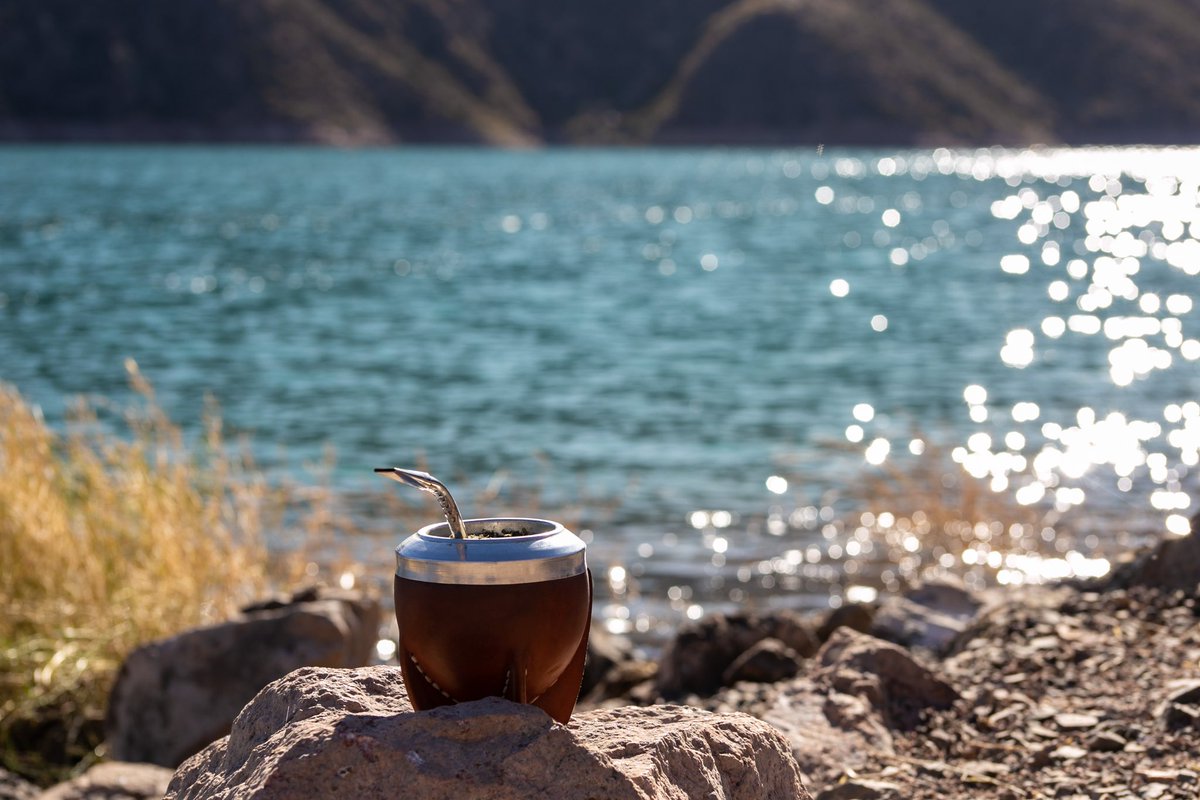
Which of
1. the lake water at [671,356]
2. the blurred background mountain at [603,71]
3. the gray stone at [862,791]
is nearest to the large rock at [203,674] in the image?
the gray stone at [862,791]

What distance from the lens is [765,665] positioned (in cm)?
667

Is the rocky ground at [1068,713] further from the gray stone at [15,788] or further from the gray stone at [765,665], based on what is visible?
the gray stone at [15,788]

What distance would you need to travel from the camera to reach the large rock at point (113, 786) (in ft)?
16.9

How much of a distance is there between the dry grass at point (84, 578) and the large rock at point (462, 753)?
3.80 meters

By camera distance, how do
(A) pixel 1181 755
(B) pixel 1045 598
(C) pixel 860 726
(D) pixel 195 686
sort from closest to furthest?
1. (A) pixel 1181 755
2. (C) pixel 860 726
3. (D) pixel 195 686
4. (B) pixel 1045 598

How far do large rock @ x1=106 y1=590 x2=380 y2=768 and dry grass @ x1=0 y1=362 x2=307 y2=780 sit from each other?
0.47m

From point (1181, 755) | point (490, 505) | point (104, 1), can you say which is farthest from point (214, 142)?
point (1181, 755)

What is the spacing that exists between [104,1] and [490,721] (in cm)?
13710

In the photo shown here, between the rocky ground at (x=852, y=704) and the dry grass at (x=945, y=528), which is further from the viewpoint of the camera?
the dry grass at (x=945, y=528)

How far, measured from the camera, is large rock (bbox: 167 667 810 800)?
278 centimetres

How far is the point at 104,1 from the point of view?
127500mm

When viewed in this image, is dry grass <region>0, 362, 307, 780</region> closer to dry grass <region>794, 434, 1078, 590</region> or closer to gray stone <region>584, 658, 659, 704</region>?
gray stone <region>584, 658, 659, 704</region>

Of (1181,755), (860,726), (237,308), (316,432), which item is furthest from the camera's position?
(237,308)

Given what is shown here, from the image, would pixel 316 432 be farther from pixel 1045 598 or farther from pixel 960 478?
pixel 1045 598
